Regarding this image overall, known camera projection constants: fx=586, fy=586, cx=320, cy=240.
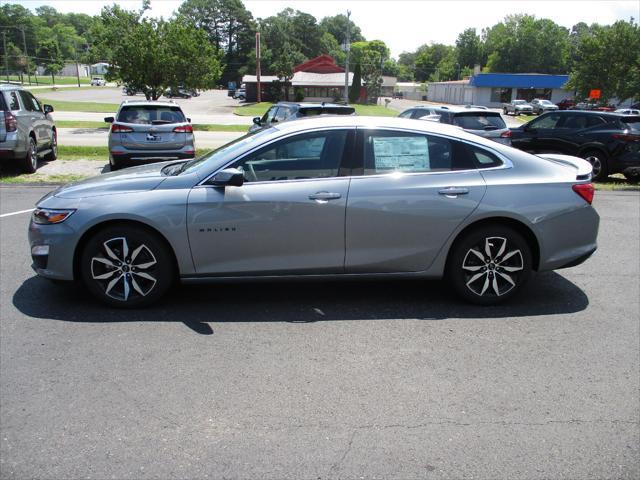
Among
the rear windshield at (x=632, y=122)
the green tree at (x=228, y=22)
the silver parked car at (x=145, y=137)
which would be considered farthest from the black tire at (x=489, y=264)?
the green tree at (x=228, y=22)

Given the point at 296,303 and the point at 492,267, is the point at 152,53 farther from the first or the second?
the point at 492,267

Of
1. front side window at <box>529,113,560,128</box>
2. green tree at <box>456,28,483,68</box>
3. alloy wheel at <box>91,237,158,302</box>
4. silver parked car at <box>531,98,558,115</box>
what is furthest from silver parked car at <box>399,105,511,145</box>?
green tree at <box>456,28,483,68</box>

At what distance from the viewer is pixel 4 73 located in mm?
107188

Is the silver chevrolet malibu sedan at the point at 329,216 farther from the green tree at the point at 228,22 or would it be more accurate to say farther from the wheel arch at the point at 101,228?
the green tree at the point at 228,22

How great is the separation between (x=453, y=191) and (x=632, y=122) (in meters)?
10.8

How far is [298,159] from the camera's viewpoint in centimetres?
505

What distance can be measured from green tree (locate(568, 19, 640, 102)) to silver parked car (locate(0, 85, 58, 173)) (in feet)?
124

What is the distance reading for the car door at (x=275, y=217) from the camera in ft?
15.8

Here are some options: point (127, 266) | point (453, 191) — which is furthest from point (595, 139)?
point (127, 266)

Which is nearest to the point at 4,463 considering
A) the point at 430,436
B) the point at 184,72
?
the point at 430,436

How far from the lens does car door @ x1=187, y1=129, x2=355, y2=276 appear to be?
15.8 ft

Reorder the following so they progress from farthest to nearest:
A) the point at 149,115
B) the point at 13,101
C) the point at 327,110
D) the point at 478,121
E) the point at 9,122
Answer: the point at 478,121 → the point at 327,110 → the point at 149,115 → the point at 13,101 → the point at 9,122

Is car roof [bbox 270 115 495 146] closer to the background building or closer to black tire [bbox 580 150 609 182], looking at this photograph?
black tire [bbox 580 150 609 182]

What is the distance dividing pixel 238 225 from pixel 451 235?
1813 mm
